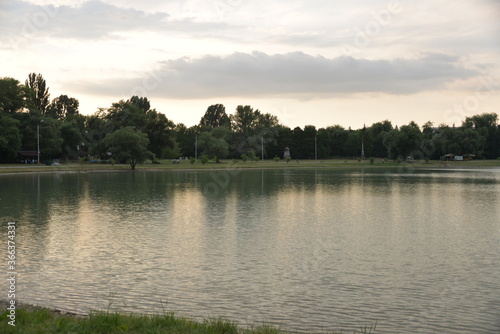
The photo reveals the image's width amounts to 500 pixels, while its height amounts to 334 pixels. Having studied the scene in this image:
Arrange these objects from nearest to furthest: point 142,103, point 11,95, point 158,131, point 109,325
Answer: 1. point 109,325
2. point 11,95
3. point 158,131
4. point 142,103

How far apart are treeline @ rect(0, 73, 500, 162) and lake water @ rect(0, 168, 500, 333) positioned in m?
71.0

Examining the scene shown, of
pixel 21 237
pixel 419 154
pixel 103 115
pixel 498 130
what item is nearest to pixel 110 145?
pixel 103 115

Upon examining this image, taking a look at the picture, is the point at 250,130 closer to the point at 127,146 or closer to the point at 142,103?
the point at 142,103

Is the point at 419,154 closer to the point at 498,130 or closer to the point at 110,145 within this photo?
the point at 498,130

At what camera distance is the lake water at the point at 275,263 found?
A: 13.2 meters

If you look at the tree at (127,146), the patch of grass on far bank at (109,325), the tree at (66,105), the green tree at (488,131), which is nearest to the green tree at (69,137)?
the tree at (127,146)

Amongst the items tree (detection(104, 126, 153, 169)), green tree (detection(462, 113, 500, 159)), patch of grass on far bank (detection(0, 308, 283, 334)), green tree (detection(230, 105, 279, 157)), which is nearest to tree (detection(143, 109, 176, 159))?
tree (detection(104, 126, 153, 169))

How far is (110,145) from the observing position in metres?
101

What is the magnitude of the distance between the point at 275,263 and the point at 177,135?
150 metres

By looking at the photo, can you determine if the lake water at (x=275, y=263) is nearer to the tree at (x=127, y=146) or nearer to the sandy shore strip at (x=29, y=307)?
the sandy shore strip at (x=29, y=307)

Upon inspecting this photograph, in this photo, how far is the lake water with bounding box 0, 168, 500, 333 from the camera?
1318 cm

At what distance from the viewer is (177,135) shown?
6535 inches

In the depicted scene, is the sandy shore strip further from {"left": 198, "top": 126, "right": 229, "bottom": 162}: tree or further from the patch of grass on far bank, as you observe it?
{"left": 198, "top": 126, "right": 229, "bottom": 162}: tree

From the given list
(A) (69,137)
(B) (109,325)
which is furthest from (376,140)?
(B) (109,325)
